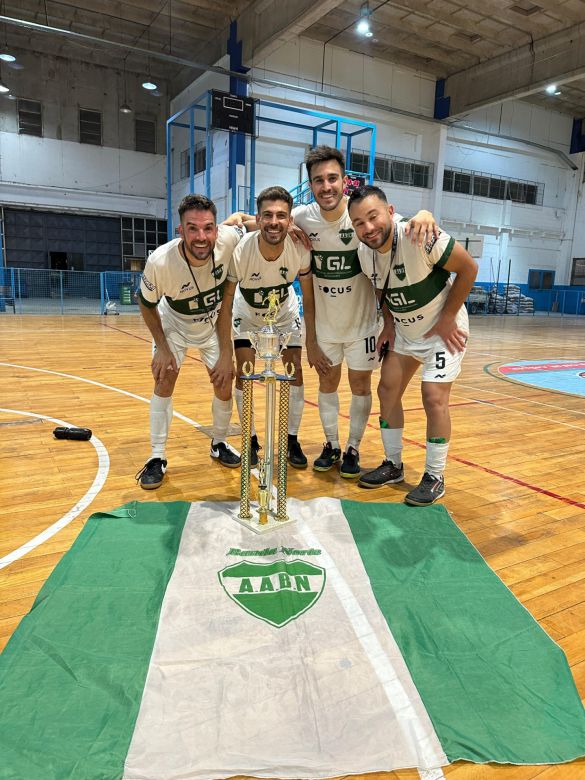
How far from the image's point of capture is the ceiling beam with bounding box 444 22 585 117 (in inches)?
579

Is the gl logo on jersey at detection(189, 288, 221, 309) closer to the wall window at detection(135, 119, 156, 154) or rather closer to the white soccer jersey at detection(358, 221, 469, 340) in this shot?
the white soccer jersey at detection(358, 221, 469, 340)

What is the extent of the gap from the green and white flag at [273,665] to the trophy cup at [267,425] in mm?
181

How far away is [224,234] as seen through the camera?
10.2ft

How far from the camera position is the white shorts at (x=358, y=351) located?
339 cm

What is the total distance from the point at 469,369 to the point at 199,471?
5797 millimetres

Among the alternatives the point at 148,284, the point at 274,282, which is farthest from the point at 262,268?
the point at 148,284

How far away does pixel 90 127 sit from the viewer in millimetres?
20750

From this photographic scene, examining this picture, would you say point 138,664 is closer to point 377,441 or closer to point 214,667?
point 214,667

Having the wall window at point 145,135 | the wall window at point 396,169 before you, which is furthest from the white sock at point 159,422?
the wall window at point 145,135

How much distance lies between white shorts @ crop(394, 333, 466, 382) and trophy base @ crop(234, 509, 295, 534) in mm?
1138

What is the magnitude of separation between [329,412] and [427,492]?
2.91 feet

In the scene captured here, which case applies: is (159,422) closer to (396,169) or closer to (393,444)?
(393,444)

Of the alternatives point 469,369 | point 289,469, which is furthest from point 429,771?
point 469,369

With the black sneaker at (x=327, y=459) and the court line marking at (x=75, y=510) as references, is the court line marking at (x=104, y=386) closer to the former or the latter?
the court line marking at (x=75, y=510)
